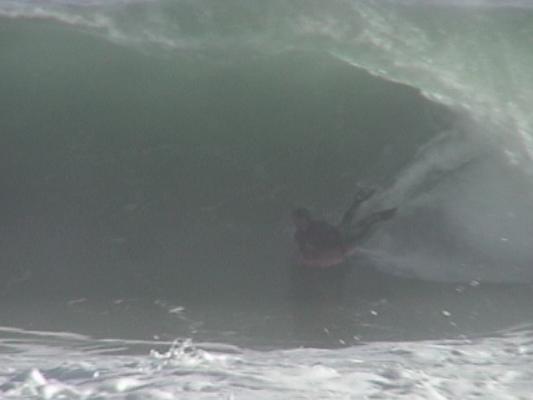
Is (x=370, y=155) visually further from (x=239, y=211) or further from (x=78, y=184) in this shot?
(x=78, y=184)

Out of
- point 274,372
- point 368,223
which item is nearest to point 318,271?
point 368,223

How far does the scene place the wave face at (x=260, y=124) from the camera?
6.25 metres

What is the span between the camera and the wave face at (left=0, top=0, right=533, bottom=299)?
625 cm

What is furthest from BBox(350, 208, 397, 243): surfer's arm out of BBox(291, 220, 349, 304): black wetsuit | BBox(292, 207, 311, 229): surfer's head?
BBox(292, 207, 311, 229): surfer's head

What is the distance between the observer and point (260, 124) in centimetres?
Answer: 694

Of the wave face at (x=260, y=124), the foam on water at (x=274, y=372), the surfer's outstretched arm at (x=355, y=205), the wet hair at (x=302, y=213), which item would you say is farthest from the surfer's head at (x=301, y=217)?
the foam on water at (x=274, y=372)

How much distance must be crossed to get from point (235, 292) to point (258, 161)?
142 cm

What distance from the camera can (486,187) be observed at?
6.53 m

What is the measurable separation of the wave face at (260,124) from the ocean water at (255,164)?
14mm

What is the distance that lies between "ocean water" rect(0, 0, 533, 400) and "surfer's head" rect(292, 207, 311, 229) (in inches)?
3.7

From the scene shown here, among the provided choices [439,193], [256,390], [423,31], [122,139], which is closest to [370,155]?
[439,193]

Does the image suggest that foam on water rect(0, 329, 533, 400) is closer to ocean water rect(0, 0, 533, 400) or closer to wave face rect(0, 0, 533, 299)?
ocean water rect(0, 0, 533, 400)

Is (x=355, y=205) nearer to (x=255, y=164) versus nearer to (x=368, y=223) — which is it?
(x=368, y=223)

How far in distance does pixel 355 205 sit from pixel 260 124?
97cm
